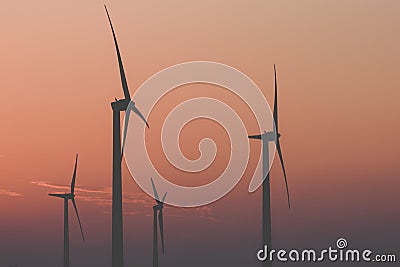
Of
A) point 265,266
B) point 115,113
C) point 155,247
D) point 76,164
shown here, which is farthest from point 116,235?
point 155,247


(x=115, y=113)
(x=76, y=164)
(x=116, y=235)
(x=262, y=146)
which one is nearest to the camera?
(x=116, y=235)

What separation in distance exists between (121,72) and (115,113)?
5393mm

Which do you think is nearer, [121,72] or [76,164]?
[121,72]

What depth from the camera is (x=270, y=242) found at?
104125 millimetres

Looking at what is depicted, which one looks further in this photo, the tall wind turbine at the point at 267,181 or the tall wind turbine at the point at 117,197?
the tall wind turbine at the point at 267,181

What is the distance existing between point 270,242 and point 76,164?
35.7 meters

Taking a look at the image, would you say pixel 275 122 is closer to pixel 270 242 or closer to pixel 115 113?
pixel 270 242

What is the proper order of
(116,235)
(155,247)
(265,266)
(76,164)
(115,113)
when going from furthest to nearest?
1. (155,247)
2. (76,164)
3. (265,266)
4. (115,113)
5. (116,235)

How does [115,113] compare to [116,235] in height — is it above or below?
above

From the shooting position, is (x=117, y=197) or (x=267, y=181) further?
(x=267, y=181)

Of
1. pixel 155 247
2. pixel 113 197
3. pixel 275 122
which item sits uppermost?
pixel 275 122

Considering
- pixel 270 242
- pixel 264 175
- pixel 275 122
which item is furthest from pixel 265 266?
pixel 275 122

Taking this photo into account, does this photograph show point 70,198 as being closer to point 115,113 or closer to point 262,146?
point 262,146

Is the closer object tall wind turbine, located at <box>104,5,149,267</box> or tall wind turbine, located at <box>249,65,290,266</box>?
tall wind turbine, located at <box>104,5,149,267</box>
